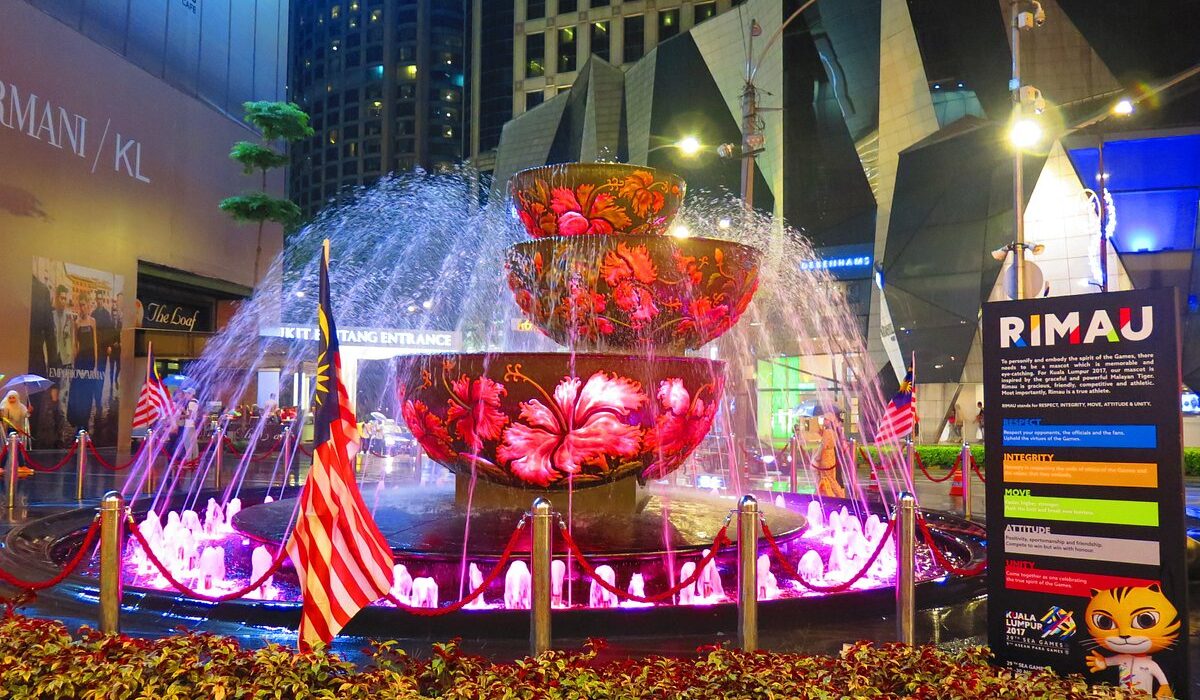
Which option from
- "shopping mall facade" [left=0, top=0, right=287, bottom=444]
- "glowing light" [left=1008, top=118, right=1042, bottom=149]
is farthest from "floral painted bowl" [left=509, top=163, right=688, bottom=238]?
"shopping mall facade" [left=0, top=0, right=287, bottom=444]

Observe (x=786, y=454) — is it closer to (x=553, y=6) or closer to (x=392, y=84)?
(x=553, y=6)

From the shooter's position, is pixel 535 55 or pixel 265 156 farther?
pixel 535 55

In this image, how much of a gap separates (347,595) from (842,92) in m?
32.1

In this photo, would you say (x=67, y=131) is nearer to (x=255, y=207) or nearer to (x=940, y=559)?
(x=255, y=207)

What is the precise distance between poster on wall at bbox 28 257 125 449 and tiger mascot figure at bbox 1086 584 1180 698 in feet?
76.9

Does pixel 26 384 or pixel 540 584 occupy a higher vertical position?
pixel 26 384

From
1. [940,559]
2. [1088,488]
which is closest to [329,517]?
[1088,488]

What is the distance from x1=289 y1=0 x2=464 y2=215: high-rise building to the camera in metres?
117

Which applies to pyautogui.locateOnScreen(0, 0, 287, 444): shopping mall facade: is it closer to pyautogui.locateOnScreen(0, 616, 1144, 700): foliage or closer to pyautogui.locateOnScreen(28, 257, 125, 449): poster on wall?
pyautogui.locateOnScreen(28, 257, 125, 449): poster on wall

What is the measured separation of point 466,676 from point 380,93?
122 meters

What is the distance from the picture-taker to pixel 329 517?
14.2 feet

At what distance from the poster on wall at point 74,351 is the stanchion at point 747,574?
21.5 m

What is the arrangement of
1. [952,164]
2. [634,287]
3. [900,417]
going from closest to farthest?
[634,287] < [900,417] < [952,164]

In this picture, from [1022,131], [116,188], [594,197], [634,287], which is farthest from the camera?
[116,188]
